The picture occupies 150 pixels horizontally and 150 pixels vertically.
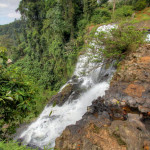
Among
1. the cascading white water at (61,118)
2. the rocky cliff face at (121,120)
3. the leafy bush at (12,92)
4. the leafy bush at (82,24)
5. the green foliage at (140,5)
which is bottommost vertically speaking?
the cascading white water at (61,118)

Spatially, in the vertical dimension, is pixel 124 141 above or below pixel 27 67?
above

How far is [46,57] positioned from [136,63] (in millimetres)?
14689

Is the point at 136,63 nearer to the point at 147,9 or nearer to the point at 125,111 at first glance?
the point at 125,111

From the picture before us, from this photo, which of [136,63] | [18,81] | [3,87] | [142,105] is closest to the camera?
[3,87]

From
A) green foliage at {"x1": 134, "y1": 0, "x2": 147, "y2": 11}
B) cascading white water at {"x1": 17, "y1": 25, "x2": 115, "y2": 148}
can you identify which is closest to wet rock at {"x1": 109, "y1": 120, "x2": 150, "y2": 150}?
cascading white water at {"x1": 17, "y1": 25, "x2": 115, "y2": 148}

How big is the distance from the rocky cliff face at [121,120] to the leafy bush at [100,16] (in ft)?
33.0

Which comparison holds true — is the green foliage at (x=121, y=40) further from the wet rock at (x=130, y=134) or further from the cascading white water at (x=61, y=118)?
→ the wet rock at (x=130, y=134)

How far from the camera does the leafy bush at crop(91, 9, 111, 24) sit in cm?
1377

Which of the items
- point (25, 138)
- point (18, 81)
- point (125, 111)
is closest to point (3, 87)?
point (18, 81)

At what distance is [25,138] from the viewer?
688 cm

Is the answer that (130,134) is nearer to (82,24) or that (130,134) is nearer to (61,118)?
(61,118)

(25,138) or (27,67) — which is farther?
(27,67)

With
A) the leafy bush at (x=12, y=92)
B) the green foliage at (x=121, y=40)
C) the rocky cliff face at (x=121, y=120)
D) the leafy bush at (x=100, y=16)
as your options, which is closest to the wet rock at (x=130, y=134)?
the rocky cliff face at (x=121, y=120)

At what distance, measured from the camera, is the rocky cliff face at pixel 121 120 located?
8.40ft
